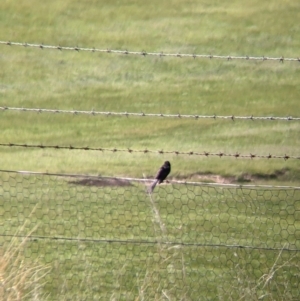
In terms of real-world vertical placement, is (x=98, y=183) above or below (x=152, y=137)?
above

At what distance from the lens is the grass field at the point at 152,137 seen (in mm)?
9328

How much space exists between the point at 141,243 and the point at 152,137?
8402 mm

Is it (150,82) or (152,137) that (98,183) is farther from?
(150,82)

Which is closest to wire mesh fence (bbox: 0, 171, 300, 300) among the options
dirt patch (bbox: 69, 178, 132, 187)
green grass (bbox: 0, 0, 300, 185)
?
dirt patch (bbox: 69, 178, 132, 187)

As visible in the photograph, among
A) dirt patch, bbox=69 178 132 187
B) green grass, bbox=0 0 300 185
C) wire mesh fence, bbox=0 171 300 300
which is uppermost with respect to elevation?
wire mesh fence, bbox=0 171 300 300

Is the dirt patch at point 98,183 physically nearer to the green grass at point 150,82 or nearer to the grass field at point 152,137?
the grass field at point 152,137

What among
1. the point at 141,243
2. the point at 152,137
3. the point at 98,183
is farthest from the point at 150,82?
the point at 141,243

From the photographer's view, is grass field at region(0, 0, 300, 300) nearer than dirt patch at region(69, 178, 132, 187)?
Yes

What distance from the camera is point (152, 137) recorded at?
59.0ft

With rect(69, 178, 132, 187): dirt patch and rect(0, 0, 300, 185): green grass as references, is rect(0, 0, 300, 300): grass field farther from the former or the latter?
rect(69, 178, 132, 187): dirt patch

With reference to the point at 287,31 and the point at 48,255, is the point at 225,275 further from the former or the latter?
the point at 287,31

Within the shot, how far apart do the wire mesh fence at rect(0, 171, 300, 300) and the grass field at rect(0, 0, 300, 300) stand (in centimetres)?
3

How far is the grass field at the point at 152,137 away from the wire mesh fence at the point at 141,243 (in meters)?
0.03

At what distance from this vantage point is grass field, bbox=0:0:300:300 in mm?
9328
